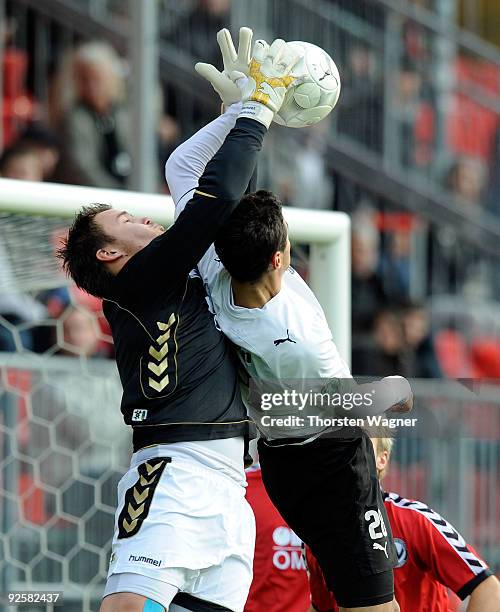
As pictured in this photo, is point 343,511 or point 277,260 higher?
point 277,260

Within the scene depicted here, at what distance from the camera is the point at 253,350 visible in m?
3.64

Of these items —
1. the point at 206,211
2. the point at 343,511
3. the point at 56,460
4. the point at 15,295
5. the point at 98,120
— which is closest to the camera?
the point at 206,211

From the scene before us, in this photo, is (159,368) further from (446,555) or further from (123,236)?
(446,555)

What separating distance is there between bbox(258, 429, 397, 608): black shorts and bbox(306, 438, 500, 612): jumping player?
0.41 metres

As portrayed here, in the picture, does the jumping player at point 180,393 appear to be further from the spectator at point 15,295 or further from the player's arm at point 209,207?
the spectator at point 15,295

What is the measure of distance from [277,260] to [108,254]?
0.48m

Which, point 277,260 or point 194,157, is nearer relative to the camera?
point 277,260

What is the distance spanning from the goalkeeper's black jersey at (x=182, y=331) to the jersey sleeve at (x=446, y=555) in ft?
2.82

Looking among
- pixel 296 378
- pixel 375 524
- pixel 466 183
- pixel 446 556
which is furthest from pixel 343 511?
pixel 466 183

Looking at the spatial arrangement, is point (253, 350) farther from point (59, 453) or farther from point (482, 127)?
point (482, 127)

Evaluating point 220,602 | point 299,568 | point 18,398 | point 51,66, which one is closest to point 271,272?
point 220,602

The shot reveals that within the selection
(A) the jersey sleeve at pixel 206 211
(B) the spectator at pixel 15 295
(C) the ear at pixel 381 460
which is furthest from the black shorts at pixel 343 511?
(B) the spectator at pixel 15 295

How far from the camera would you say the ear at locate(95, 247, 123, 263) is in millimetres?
3676

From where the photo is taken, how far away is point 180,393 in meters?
3.57
